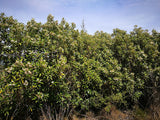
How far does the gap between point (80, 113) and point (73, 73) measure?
7.47 ft

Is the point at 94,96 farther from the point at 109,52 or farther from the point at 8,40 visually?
the point at 8,40

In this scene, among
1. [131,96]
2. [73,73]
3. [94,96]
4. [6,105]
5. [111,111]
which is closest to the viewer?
[6,105]

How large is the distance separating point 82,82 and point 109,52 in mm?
2877

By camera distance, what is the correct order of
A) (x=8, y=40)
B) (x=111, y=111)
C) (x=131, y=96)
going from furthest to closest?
(x=131, y=96) → (x=111, y=111) → (x=8, y=40)

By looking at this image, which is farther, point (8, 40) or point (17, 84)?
point (8, 40)

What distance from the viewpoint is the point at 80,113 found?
20.2 ft

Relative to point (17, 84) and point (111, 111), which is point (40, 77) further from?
point (111, 111)

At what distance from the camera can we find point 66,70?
18.0 feet

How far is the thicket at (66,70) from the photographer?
3.96 metres

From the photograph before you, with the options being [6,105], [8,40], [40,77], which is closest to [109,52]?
[40,77]

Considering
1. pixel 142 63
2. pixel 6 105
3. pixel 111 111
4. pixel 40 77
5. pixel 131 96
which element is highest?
pixel 142 63

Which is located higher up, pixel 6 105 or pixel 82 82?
pixel 82 82

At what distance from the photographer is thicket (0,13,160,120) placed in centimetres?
396

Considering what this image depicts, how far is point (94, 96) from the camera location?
19.7ft
